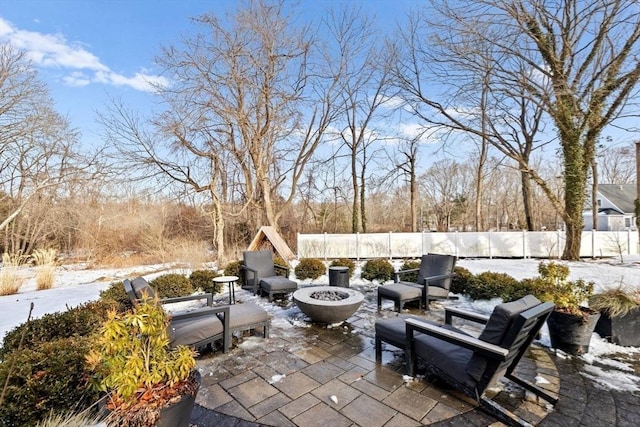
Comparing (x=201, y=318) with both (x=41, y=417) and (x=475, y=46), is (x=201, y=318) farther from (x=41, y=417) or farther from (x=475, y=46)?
(x=475, y=46)

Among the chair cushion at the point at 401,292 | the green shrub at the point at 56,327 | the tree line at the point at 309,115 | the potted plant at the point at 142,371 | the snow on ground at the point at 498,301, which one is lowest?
the snow on ground at the point at 498,301

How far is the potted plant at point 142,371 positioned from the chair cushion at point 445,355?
202cm

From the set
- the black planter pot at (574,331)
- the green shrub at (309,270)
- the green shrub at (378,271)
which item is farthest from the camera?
the green shrub at (309,270)

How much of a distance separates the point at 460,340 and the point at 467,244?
10960mm

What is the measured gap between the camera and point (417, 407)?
91.9 inches

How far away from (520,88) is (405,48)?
14.1 feet

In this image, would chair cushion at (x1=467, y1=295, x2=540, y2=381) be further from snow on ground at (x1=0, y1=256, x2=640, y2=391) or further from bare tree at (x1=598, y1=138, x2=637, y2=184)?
bare tree at (x1=598, y1=138, x2=637, y2=184)

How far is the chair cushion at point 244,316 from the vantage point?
3.51 m

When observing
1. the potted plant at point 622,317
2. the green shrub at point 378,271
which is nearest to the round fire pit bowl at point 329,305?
the green shrub at point 378,271

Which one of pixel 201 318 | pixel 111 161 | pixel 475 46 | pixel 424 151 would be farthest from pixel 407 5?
pixel 111 161

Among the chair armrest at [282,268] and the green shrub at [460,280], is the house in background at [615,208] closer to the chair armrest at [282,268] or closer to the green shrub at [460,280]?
the green shrub at [460,280]

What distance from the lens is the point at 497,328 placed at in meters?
2.22

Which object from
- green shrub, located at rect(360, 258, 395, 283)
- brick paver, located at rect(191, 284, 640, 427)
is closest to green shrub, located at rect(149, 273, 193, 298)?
brick paver, located at rect(191, 284, 640, 427)

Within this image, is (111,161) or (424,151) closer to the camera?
(111,161)
